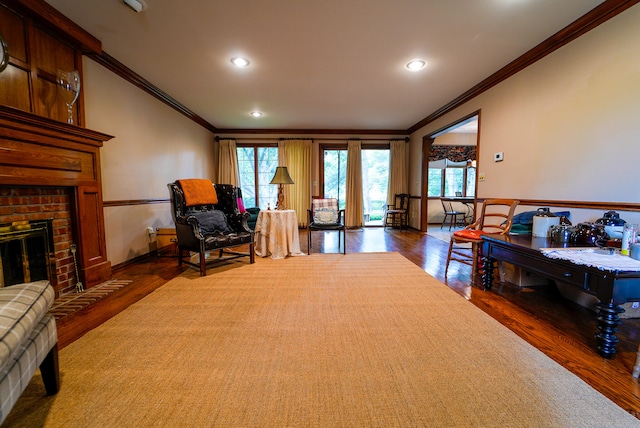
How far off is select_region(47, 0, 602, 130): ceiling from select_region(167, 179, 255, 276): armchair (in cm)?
151

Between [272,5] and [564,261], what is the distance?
2.87 m

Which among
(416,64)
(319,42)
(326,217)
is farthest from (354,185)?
(319,42)

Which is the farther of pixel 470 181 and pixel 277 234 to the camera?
pixel 470 181

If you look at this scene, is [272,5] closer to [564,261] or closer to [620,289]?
[564,261]

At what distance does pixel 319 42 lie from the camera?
255 centimetres

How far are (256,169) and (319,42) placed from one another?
4.18 m

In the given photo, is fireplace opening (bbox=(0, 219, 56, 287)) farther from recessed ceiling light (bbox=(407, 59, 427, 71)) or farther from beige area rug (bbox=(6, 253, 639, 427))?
recessed ceiling light (bbox=(407, 59, 427, 71))

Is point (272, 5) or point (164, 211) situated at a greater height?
point (272, 5)

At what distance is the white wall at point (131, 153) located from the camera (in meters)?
2.81

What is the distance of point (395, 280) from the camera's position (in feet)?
8.45

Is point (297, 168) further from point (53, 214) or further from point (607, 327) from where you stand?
point (607, 327)

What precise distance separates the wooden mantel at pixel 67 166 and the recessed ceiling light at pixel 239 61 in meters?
1.64

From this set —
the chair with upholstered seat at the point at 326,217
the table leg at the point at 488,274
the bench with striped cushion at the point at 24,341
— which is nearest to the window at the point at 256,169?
the chair with upholstered seat at the point at 326,217

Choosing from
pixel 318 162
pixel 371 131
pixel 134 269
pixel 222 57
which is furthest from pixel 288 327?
pixel 371 131
